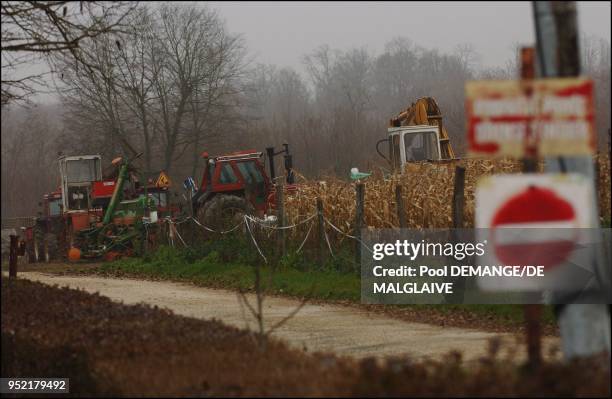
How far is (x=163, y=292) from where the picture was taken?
22438mm

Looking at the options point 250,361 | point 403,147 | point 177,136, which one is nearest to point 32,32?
point 250,361

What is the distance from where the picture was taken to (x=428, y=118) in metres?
28.8

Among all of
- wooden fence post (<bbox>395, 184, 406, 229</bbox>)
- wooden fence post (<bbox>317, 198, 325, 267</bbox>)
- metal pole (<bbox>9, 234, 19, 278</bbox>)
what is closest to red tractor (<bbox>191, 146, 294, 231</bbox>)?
wooden fence post (<bbox>317, 198, 325, 267</bbox>)

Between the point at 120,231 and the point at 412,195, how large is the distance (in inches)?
579

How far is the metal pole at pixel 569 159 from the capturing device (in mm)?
7375

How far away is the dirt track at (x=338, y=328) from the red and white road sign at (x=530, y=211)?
10.4 feet

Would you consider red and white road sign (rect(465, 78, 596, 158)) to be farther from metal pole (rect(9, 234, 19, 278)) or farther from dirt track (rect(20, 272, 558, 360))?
metal pole (rect(9, 234, 19, 278))

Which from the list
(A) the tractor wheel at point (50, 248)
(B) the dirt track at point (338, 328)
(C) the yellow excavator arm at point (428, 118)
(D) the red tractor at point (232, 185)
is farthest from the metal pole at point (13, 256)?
(A) the tractor wheel at point (50, 248)

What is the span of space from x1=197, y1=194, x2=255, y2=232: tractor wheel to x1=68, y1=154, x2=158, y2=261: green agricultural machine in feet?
7.18

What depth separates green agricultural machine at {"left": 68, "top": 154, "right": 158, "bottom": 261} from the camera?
3350cm

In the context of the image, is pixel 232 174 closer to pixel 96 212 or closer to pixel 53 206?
pixel 96 212

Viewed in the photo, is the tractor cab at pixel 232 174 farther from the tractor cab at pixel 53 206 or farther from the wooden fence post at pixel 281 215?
the tractor cab at pixel 53 206

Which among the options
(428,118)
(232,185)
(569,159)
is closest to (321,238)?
(428,118)

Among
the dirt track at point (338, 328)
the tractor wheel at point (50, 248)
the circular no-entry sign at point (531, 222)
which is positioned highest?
the tractor wheel at point (50, 248)
